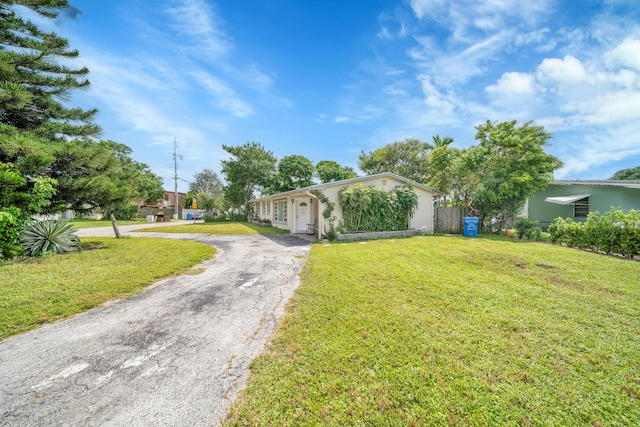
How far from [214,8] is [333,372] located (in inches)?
420

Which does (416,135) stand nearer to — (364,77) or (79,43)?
(364,77)

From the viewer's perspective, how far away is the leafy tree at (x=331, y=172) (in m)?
30.0

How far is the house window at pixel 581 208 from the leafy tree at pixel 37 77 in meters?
25.4

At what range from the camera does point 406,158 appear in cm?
2541

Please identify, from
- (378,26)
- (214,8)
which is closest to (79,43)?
(214,8)

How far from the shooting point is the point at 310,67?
10.9 metres

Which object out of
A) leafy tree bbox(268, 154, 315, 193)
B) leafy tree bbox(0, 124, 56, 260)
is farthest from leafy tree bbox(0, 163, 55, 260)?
leafy tree bbox(268, 154, 315, 193)

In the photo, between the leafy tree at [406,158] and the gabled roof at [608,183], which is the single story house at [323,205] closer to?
the gabled roof at [608,183]

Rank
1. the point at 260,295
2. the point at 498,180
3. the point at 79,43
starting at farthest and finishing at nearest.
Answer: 1. the point at 498,180
2. the point at 79,43
3. the point at 260,295

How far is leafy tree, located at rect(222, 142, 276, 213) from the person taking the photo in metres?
26.4

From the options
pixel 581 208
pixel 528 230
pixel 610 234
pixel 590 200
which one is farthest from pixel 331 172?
pixel 610 234

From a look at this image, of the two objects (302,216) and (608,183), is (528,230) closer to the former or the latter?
(608,183)

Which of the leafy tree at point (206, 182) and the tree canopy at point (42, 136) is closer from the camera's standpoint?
the tree canopy at point (42, 136)

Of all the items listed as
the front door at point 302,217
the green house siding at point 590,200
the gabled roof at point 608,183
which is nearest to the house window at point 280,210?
the front door at point 302,217
